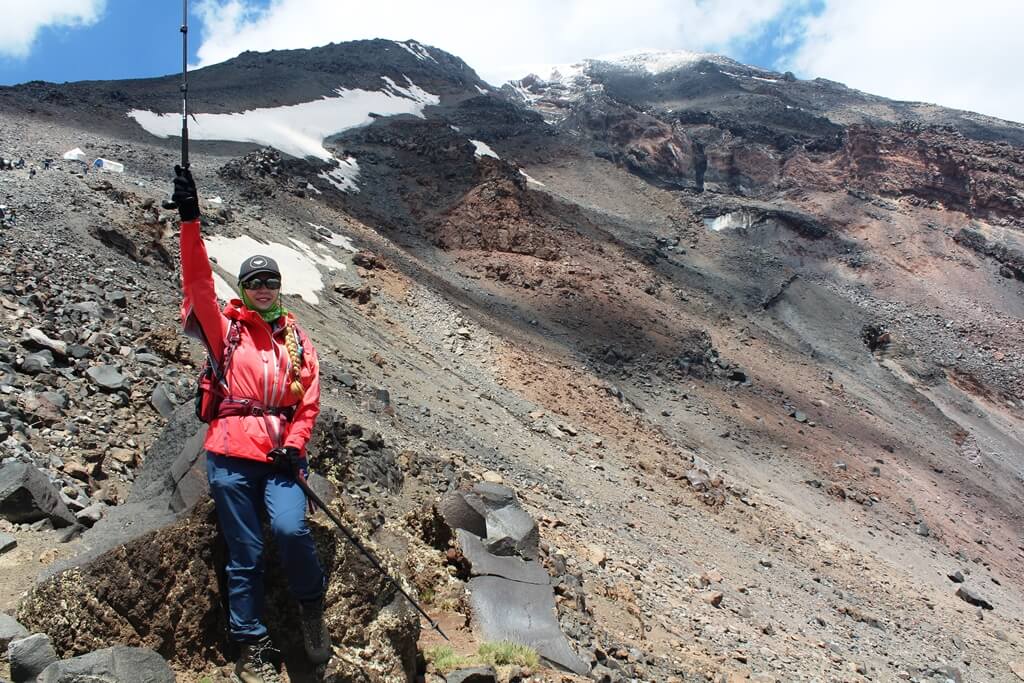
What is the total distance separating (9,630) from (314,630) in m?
1.48

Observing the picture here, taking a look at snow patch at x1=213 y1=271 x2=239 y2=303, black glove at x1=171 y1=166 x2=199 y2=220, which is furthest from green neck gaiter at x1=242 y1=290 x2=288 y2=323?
snow patch at x1=213 y1=271 x2=239 y2=303

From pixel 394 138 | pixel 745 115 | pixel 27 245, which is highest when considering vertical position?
pixel 745 115

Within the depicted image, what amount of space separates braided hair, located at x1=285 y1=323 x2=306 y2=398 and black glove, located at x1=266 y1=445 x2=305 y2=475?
406mm

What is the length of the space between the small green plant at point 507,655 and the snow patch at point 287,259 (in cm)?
1191

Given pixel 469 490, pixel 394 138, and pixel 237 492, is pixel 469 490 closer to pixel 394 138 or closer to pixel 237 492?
pixel 237 492

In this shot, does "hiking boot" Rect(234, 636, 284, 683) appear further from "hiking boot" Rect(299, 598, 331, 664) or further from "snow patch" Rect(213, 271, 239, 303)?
"snow patch" Rect(213, 271, 239, 303)

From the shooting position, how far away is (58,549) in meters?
4.40

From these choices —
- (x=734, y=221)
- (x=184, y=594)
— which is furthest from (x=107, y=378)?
(x=734, y=221)

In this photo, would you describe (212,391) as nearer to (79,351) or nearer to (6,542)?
(6,542)

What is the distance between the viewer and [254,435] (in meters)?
4.02

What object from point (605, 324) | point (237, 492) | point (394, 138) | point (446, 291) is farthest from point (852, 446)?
point (394, 138)

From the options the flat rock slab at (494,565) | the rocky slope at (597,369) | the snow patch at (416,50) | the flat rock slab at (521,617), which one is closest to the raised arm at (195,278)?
the rocky slope at (597,369)

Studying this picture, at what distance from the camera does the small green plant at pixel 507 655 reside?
5137 mm

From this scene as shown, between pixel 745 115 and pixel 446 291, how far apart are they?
6848cm
